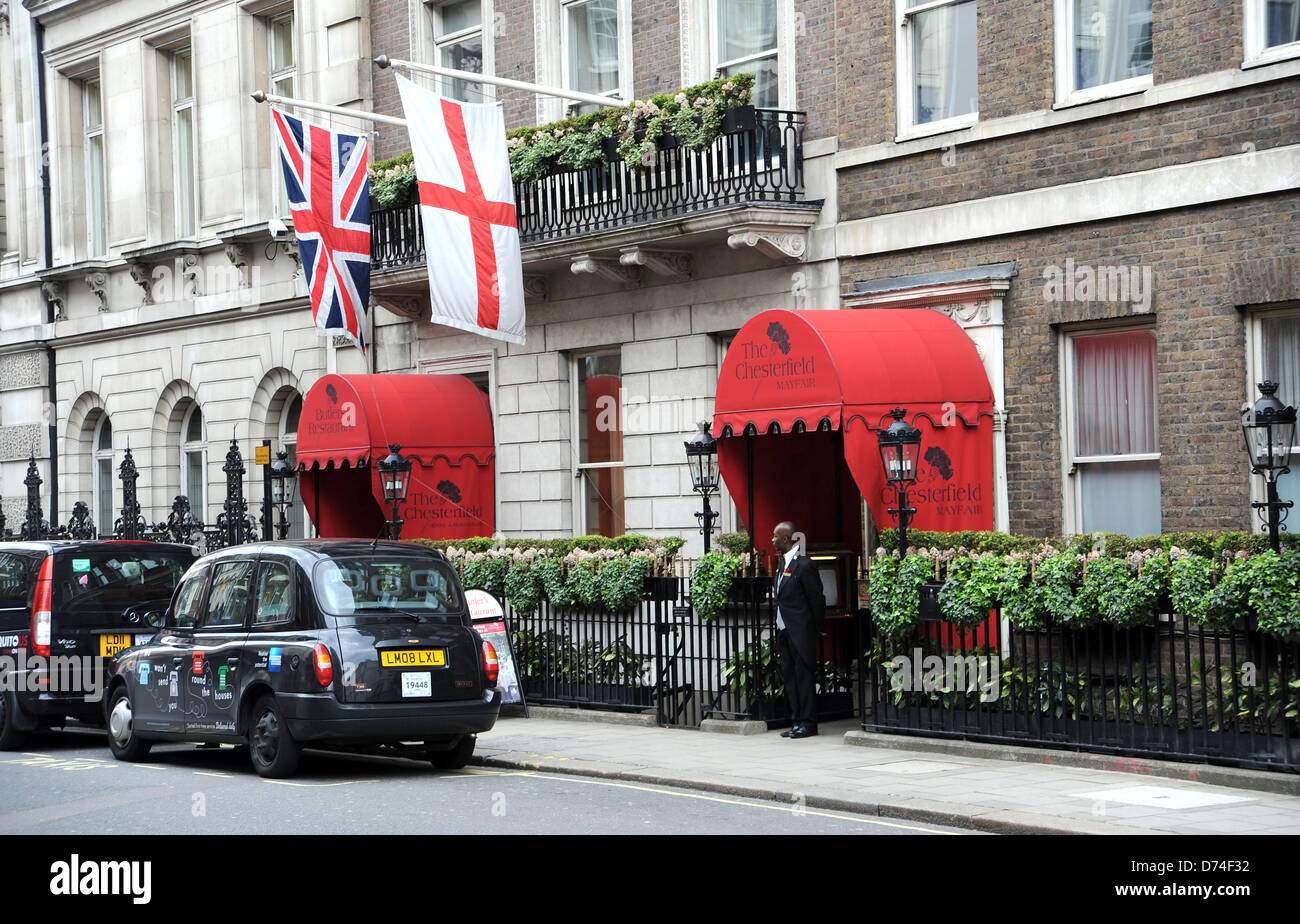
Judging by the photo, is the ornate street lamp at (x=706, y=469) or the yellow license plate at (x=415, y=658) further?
the ornate street lamp at (x=706, y=469)

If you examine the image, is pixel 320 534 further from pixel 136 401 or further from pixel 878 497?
pixel 878 497

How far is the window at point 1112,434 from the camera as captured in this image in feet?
49.6

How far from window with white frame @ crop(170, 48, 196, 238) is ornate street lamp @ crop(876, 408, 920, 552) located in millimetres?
16540

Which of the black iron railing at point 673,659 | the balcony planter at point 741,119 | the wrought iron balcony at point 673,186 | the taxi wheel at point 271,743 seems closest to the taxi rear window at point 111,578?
the taxi wheel at point 271,743

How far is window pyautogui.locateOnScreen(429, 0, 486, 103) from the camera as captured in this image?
22688 millimetres

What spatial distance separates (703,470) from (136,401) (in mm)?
14165

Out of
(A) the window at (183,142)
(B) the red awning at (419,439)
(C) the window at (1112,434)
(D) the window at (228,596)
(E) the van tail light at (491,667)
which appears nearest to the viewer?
(E) the van tail light at (491,667)

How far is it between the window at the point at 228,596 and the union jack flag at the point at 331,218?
24.3 feet

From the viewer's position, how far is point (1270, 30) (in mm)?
14148

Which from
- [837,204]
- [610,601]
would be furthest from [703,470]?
[837,204]

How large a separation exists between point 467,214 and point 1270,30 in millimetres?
8455

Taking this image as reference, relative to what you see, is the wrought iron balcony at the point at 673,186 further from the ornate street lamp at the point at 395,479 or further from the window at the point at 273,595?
the window at the point at 273,595

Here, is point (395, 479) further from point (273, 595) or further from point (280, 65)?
point (280, 65)

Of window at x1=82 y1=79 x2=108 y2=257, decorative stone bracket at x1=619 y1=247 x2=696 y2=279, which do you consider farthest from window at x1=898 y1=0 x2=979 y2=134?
window at x1=82 y1=79 x2=108 y2=257
